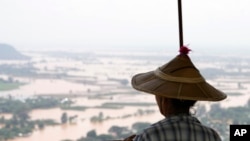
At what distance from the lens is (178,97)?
1585 mm

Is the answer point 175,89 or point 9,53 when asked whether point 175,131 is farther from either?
point 9,53

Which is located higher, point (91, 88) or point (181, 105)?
point (181, 105)

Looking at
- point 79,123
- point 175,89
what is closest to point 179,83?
point 175,89

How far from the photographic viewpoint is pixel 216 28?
10.7 feet

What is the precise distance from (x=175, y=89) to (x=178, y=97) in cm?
4

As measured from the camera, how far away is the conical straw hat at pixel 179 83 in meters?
1.63

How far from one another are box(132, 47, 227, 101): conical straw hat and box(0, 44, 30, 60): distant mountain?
4.97 feet

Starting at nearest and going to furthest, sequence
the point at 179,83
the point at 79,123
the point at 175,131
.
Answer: the point at 175,131 → the point at 179,83 → the point at 79,123

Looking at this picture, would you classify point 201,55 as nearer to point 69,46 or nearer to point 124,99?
point 124,99

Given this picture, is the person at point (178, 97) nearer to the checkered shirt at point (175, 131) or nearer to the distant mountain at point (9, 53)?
the checkered shirt at point (175, 131)

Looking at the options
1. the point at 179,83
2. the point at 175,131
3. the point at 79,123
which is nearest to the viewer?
the point at 175,131

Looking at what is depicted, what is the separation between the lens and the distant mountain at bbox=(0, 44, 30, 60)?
9.93 ft

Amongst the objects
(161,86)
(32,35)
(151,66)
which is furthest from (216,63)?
(161,86)

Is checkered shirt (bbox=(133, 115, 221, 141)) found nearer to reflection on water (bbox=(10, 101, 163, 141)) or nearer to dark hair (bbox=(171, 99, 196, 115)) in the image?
dark hair (bbox=(171, 99, 196, 115))
